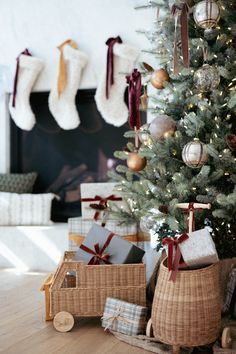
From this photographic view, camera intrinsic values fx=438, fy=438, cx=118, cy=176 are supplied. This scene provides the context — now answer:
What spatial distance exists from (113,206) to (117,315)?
0.96 metres

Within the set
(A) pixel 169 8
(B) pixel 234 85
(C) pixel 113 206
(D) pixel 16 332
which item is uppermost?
(A) pixel 169 8

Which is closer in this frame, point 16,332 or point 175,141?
point 16,332

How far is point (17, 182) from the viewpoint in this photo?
12.7ft

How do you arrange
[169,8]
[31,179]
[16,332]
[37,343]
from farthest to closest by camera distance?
[31,179]
[169,8]
[16,332]
[37,343]

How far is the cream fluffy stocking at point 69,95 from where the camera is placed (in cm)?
374

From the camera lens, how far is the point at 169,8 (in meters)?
2.53

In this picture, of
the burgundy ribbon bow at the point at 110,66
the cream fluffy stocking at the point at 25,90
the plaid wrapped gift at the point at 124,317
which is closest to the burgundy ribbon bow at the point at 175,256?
the plaid wrapped gift at the point at 124,317

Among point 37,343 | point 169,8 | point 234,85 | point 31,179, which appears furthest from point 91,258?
point 31,179

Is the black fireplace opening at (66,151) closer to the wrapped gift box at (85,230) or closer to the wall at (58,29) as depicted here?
the wall at (58,29)

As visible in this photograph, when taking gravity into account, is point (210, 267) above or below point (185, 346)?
above

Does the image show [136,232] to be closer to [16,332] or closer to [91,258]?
[91,258]

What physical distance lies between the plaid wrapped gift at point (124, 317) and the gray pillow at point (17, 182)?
6.41 ft

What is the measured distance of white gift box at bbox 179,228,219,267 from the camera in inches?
73.7

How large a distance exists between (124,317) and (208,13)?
156 cm
